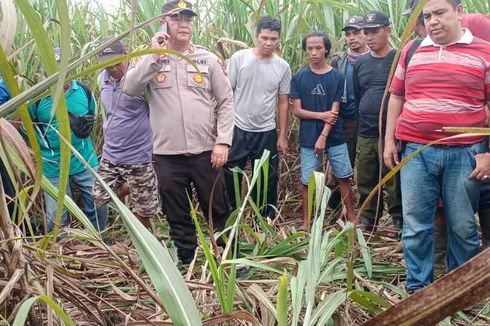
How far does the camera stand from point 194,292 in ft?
6.45

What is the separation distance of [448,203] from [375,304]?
1.12 meters

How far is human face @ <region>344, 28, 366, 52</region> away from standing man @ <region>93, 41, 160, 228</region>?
Result: 1523 mm

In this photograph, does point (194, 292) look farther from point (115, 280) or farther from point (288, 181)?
point (288, 181)

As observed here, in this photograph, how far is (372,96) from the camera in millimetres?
3688

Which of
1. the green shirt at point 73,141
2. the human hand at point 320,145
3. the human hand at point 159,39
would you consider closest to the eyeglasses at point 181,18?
the human hand at point 159,39

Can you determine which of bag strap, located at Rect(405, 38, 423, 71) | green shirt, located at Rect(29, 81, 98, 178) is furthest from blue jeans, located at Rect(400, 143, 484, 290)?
green shirt, located at Rect(29, 81, 98, 178)

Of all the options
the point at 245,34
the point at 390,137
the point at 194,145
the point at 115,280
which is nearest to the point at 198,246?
the point at 194,145

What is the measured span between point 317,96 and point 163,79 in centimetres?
143

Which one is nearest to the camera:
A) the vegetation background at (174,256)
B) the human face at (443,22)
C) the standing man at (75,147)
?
the vegetation background at (174,256)

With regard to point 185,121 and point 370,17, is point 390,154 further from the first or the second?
point 370,17

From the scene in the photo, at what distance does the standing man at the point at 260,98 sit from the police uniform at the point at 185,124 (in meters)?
0.97

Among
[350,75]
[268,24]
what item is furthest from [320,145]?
[268,24]

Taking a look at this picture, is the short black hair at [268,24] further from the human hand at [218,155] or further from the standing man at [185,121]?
the human hand at [218,155]

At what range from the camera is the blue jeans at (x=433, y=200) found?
251 centimetres
